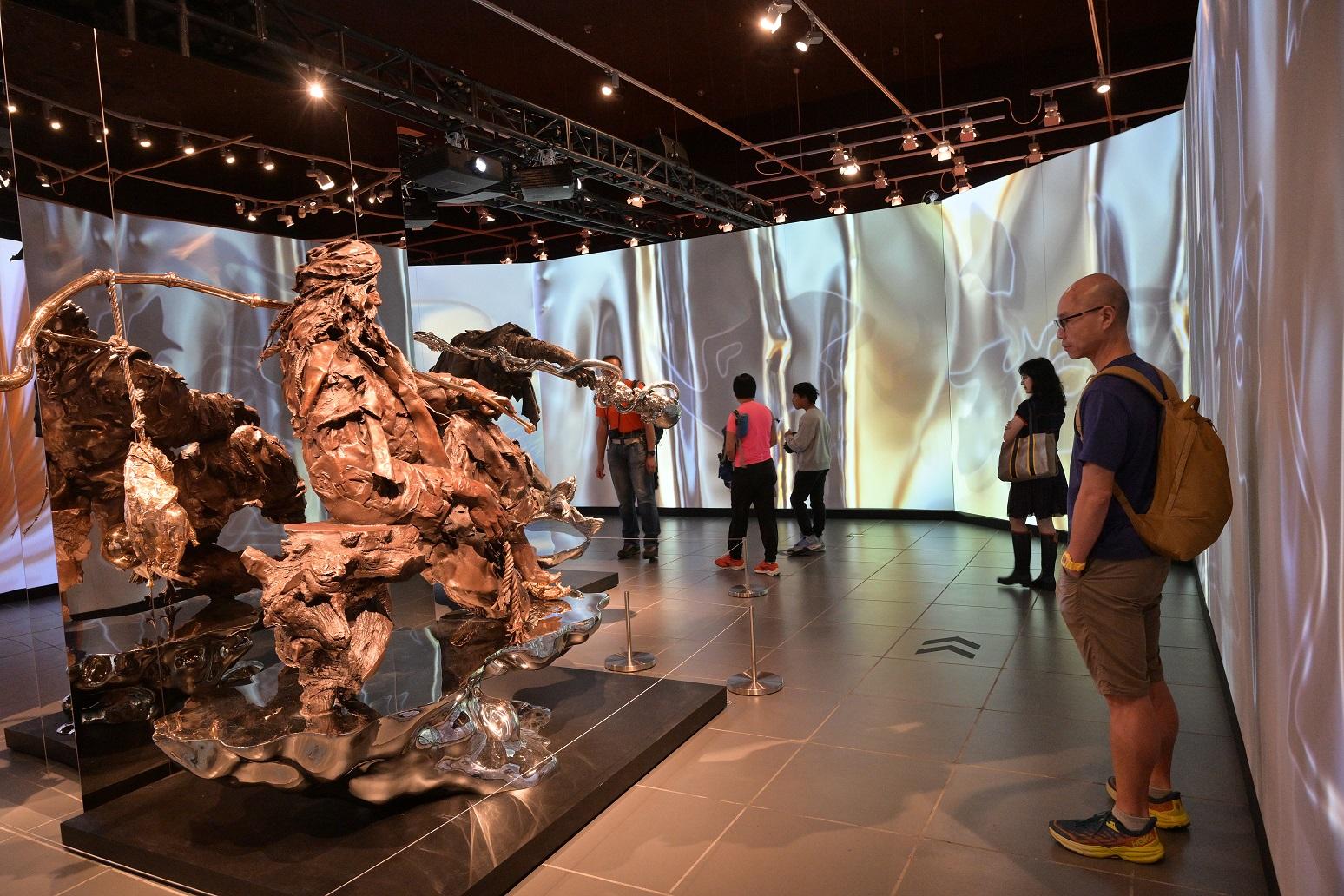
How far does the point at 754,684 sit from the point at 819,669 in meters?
0.51

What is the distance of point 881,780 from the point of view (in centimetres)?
328

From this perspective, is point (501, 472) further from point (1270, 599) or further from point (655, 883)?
point (1270, 599)

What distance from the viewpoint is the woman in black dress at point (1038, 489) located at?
5703 mm

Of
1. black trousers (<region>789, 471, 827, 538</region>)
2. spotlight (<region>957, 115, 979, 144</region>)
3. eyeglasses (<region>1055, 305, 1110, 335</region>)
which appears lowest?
black trousers (<region>789, 471, 827, 538</region>)

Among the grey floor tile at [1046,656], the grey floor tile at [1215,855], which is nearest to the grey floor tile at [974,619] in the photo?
the grey floor tile at [1046,656]

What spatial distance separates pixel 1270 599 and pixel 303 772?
2771 millimetres

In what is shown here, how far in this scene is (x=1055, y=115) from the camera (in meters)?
8.90

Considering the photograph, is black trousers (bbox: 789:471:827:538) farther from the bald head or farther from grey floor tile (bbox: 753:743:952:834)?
the bald head

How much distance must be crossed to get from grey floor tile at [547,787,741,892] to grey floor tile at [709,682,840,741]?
2.26 feet

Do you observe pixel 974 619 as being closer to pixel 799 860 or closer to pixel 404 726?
pixel 799 860

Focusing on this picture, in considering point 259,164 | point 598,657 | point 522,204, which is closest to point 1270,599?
point 598,657

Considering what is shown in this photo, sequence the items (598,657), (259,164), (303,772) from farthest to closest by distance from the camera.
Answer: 1. (598,657)
2. (259,164)
3. (303,772)

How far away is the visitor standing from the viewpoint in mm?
2459

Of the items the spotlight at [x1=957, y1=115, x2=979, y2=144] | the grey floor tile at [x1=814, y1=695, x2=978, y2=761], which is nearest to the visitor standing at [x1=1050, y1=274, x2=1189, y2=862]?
the grey floor tile at [x1=814, y1=695, x2=978, y2=761]
